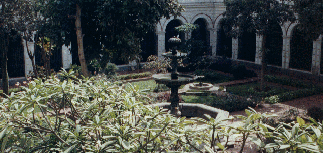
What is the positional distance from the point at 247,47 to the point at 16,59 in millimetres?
12554

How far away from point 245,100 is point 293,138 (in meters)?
8.81

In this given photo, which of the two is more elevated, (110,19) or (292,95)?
(110,19)

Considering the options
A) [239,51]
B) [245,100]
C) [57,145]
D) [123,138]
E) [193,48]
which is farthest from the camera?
[239,51]

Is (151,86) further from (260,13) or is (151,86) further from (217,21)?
(217,21)

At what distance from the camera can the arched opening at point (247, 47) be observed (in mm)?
18750

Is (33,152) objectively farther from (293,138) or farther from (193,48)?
(193,48)

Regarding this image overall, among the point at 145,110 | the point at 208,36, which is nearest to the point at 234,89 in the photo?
the point at 208,36

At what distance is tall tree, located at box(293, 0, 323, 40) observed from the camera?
33.6ft

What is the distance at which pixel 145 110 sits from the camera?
3002mm

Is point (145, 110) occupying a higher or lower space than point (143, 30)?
lower

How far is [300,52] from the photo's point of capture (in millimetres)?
16109

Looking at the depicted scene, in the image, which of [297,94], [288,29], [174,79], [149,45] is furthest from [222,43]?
[174,79]

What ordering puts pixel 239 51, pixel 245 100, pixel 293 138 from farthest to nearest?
pixel 239 51
pixel 245 100
pixel 293 138

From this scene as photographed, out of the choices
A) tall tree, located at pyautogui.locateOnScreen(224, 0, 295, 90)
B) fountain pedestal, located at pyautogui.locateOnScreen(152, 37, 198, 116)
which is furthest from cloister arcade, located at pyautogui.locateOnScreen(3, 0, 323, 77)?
fountain pedestal, located at pyautogui.locateOnScreen(152, 37, 198, 116)
